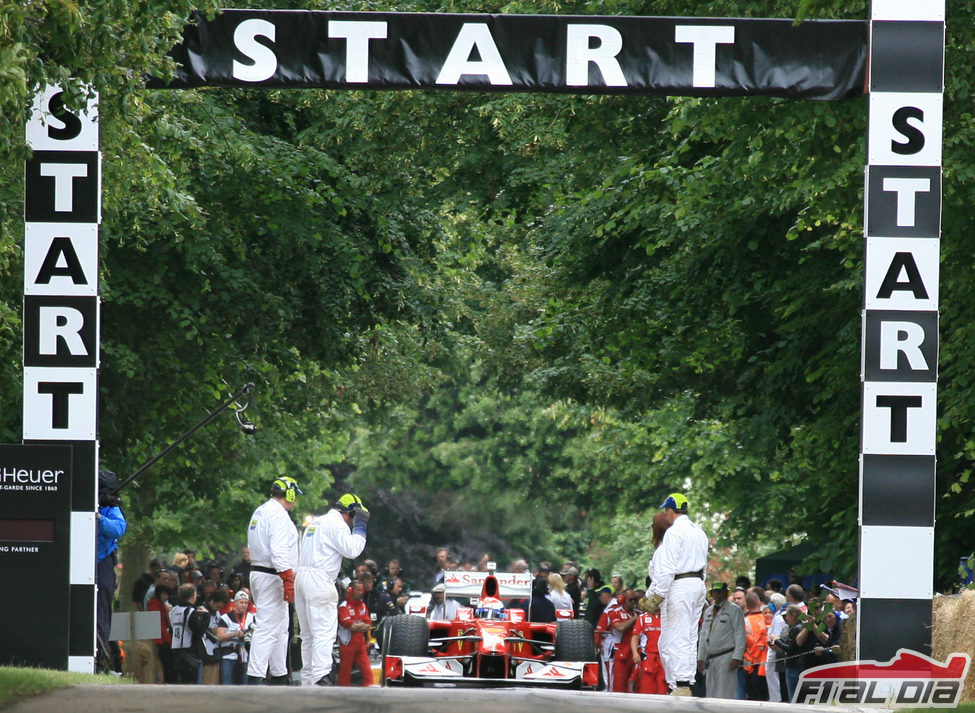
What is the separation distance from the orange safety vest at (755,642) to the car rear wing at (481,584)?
2.79 metres

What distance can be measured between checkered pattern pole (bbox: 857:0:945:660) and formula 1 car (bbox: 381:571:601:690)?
12.9ft

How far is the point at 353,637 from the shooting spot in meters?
18.4

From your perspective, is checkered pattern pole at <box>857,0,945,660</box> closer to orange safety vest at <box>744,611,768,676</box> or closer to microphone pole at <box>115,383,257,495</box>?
orange safety vest at <box>744,611,768,676</box>

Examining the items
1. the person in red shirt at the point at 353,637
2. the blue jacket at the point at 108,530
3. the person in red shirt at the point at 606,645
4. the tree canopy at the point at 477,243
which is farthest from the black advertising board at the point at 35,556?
the person in red shirt at the point at 606,645

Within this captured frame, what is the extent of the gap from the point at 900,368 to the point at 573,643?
4.85 meters

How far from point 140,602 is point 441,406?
1471 inches

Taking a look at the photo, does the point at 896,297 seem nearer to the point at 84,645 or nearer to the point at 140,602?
the point at 84,645

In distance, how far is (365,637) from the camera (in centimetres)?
1886

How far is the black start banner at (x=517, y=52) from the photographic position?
12711 millimetres

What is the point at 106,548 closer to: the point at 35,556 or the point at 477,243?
the point at 35,556

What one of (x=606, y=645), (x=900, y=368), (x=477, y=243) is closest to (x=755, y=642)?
(x=606, y=645)

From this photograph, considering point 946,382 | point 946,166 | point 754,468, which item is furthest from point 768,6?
point 754,468

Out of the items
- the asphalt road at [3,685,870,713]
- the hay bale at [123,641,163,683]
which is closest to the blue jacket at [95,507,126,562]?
the hay bale at [123,641,163,683]

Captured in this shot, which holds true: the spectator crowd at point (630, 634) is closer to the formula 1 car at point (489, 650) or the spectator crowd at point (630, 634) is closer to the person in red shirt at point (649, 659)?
the person in red shirt at point (649, 659)
